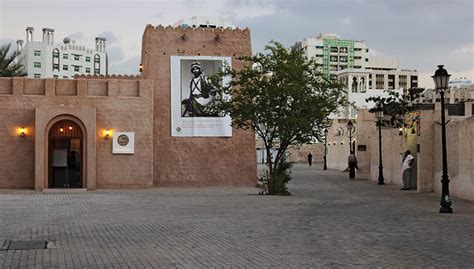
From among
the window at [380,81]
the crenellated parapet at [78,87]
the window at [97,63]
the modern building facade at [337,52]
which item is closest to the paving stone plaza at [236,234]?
the crenellated parapet at [78,87]

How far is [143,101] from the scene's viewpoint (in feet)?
96.7

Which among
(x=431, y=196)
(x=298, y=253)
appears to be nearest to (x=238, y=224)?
(x=298, y=253)

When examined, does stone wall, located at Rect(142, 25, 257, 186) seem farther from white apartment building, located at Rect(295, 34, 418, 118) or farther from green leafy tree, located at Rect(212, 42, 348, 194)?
white apartment building, located at Rect(295, 34, 418, 118)

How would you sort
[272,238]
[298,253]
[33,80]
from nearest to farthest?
Answer: [298,253], [272,238], [33,80]

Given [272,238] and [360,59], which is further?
[360,59]

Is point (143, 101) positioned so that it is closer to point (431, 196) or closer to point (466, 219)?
point (431, 196)

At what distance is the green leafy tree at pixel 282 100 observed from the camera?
24797mm

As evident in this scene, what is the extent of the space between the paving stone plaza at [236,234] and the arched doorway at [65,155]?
7.45 m

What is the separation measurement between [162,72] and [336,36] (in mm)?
147949

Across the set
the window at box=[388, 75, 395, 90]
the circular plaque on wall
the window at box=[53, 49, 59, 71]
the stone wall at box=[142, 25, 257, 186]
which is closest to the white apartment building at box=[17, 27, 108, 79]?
the window at box=[53, 49, 59, 71]

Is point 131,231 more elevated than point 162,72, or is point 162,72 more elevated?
point 162,72

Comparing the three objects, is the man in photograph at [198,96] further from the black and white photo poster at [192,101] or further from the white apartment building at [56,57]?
the white apartment building at [56,57]

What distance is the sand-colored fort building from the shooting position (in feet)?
92.3

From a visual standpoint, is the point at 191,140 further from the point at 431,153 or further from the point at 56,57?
the point at 56,57
